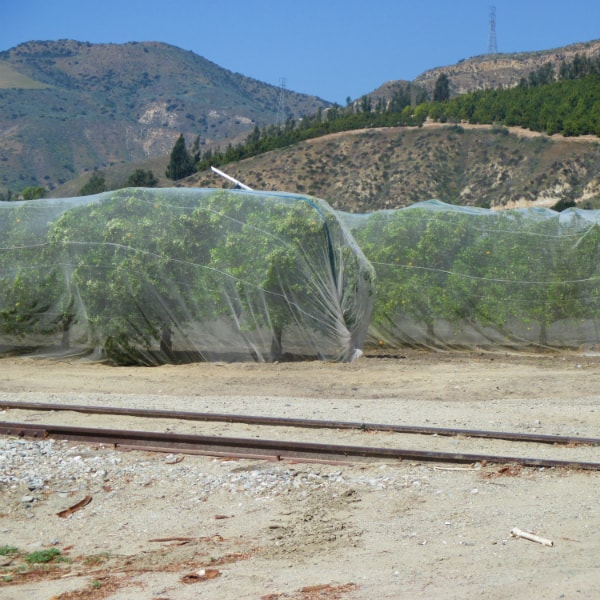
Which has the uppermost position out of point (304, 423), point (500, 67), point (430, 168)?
point (500, 67)

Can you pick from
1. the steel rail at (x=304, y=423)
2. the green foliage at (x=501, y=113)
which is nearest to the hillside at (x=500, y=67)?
the green foliage at (x=501, y=113)

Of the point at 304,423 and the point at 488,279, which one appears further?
the point at 488,279

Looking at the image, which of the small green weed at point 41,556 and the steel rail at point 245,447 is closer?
the small green weed at point 41,556

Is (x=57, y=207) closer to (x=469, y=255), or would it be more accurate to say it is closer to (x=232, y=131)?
(x=469, y=255)

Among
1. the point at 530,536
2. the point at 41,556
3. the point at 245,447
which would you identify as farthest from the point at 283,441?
the point at 530,536

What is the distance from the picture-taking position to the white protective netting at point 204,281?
635 inches

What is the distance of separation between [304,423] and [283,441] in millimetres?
1267

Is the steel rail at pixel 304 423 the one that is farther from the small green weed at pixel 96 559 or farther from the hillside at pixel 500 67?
the hillside at pixel 500 67

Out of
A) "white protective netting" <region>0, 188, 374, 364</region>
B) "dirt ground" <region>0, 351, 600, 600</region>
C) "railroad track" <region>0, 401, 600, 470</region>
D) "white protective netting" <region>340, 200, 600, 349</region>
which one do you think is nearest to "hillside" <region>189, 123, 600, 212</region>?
"white protective netting" <region>340, 200, 600, 349</region>

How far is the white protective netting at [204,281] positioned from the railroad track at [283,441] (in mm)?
5602

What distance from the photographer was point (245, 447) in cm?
892

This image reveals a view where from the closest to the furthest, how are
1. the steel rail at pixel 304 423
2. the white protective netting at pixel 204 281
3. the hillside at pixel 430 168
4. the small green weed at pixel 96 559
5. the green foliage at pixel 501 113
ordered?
the small green weed at pixel 96 559
the steel rail at pixel 304 423
the white protective netting at pixel 204 281
the hillside at pixel 430 168
the green foliage at pixel 501 113

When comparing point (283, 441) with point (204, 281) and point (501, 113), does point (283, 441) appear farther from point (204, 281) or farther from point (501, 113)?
point (501, 113)

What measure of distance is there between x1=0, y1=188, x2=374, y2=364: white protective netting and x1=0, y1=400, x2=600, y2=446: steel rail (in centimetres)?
486
